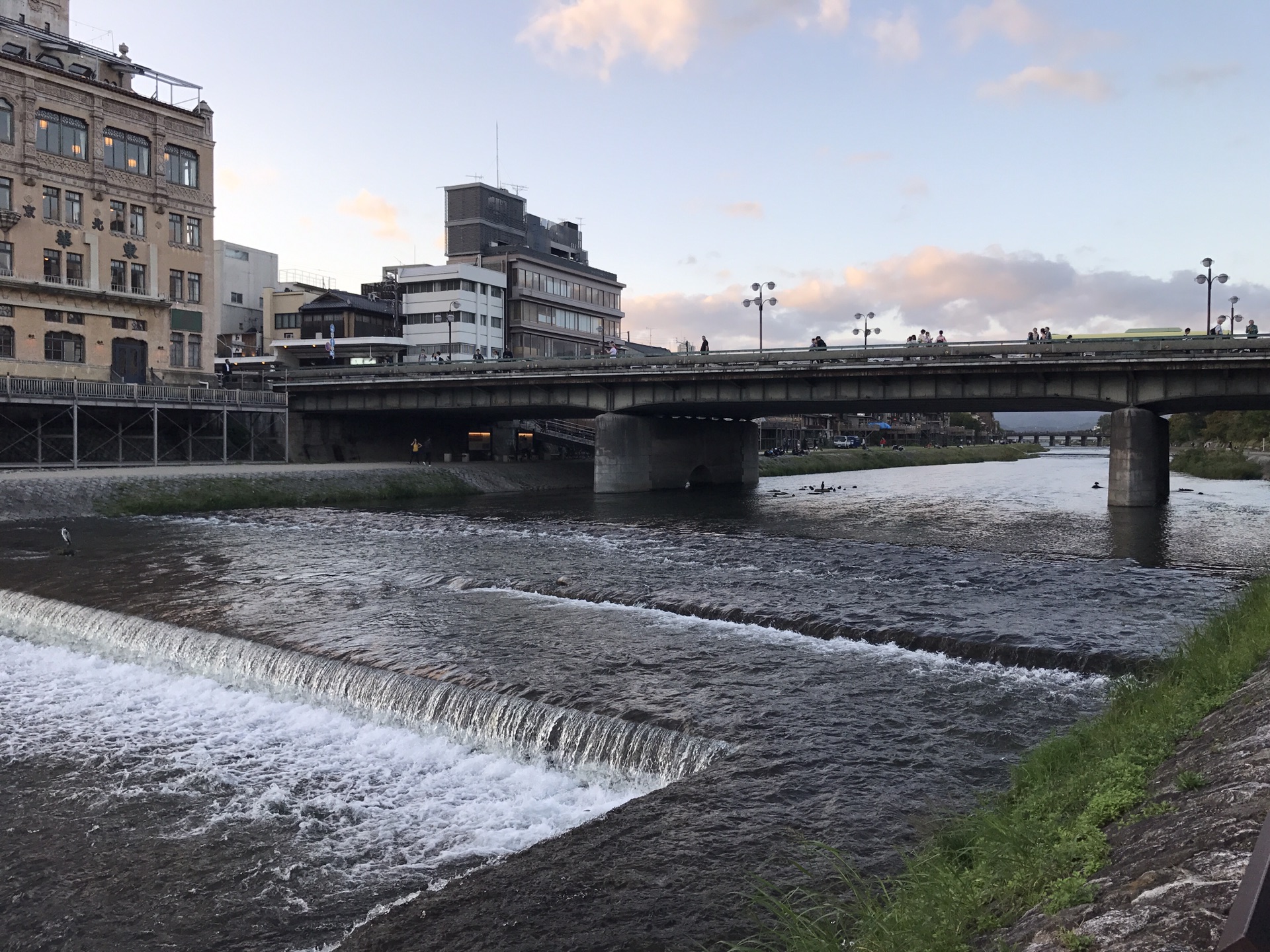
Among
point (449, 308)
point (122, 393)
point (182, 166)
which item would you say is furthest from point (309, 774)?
point (449, 308)

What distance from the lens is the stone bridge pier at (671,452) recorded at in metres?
68.9

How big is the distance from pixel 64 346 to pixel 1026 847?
7862cm

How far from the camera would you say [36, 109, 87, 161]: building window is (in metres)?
70.1

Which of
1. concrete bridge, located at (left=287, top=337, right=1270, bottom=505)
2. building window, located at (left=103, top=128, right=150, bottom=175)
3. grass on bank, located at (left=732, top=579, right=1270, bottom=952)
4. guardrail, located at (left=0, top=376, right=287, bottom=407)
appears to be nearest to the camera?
grass on bank, located at (left=732, top=579, right=1270, bottom=952)

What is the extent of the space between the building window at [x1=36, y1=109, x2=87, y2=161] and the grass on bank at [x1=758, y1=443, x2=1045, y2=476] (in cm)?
6205

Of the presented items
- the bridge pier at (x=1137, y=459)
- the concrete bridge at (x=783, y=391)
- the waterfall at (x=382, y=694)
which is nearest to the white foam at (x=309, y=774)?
the waterfall at (x=382, y=694)

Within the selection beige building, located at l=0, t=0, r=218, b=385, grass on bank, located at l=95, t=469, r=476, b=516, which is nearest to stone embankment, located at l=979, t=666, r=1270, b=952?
grass on bank, located at l=95, t=469, r=476, b=516

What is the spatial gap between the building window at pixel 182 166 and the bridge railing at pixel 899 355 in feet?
67.9

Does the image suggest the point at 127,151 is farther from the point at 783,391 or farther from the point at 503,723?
the point at 503,723

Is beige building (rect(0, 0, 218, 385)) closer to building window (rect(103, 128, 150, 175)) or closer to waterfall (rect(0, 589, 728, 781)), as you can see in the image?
building window (rect(103, 128, 150, 175))

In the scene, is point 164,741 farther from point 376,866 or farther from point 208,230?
point 208,230

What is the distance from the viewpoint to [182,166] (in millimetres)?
80062

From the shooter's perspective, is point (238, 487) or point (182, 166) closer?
point (238, 487)

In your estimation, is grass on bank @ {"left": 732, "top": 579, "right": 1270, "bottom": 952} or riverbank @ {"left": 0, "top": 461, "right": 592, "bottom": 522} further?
riverbank @ {"left": 0, "top": 461, "right": 592, "bottom": 522}
